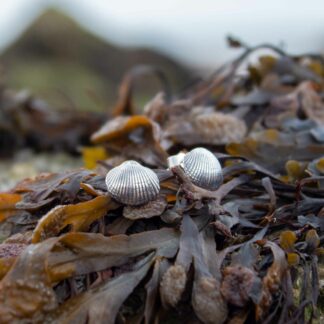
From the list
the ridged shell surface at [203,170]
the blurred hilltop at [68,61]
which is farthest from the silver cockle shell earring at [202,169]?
the blurred hilltop at [68,61]

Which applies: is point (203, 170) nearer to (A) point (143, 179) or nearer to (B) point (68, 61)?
(A) point (143, 179)

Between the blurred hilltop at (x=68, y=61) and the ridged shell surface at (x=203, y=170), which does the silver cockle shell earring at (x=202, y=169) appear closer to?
the ridged shell surface at (x=203, y=170)

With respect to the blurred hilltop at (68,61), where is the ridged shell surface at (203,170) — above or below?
above

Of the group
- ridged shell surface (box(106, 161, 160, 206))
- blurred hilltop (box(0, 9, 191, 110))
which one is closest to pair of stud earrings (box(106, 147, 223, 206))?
ridged shell surface (box(106, 161, 160, 206))

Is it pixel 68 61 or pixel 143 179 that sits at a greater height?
pixel 143 179

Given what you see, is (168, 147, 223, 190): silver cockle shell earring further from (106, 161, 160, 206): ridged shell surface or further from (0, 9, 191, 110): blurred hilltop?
(0, 9, 191, 110): blurred hilltop

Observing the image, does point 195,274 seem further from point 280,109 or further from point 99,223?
point 280,109

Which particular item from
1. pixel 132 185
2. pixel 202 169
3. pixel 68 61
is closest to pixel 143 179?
pixel 132 185
